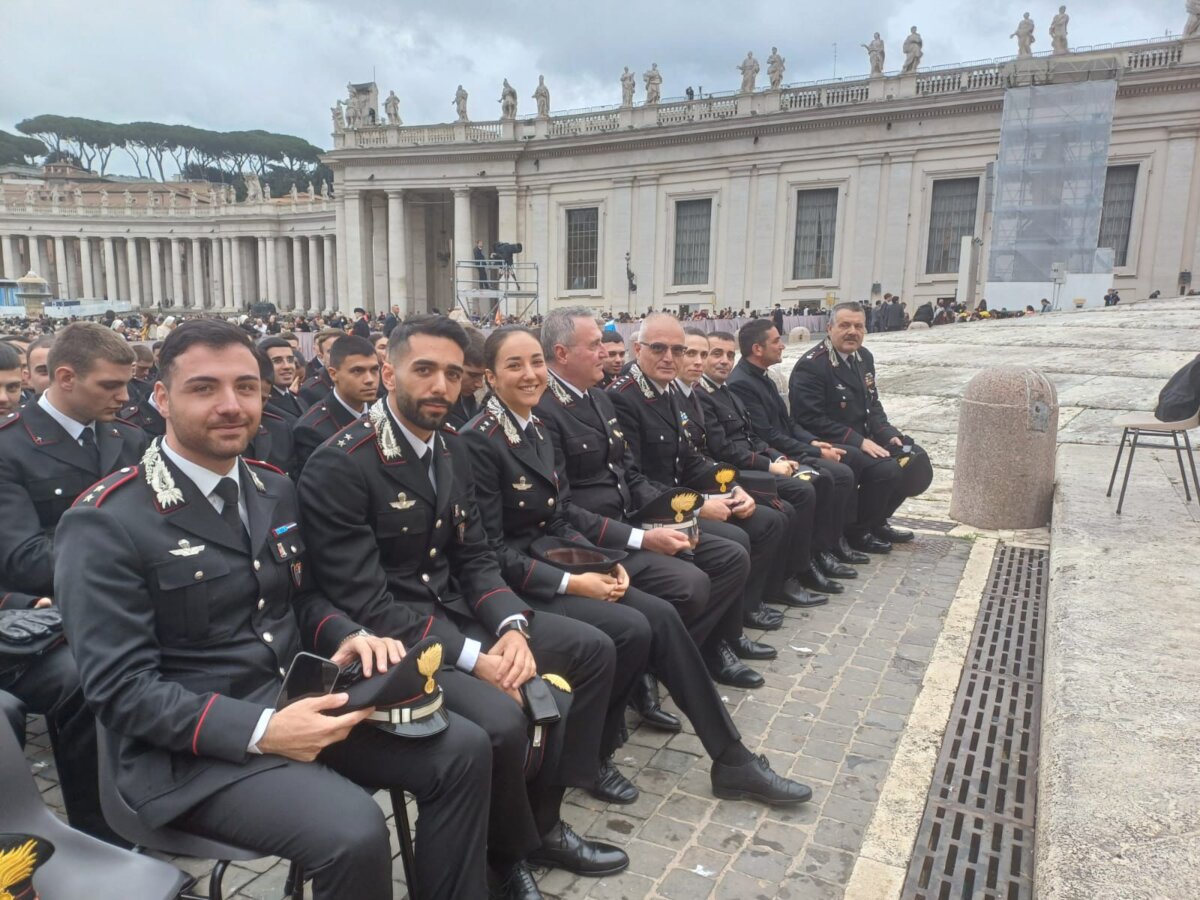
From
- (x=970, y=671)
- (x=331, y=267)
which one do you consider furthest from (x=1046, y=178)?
(x=331, y=267)

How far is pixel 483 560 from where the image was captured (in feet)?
12.3

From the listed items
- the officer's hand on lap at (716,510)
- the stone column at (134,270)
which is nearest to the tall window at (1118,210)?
the officer's hand on lap at (716,510)

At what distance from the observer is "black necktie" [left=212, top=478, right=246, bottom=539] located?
109 inches

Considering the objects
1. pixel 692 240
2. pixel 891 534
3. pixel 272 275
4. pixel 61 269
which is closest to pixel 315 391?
pixel 891 534

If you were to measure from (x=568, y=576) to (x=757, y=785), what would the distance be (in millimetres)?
1262

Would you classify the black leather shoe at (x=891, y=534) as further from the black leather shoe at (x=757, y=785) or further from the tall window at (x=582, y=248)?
the tall window at (x=582, y=248)

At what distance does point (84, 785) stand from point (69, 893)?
4.38 ft

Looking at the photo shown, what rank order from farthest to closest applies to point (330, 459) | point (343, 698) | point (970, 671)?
point (970, 671) < point (330, 459) < point (343, 698)

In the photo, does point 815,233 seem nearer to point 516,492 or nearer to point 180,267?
point 516,492

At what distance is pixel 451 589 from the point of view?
3.70m

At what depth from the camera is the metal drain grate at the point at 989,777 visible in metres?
3.22

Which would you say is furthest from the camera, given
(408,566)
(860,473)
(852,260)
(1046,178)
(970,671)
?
(852,260)

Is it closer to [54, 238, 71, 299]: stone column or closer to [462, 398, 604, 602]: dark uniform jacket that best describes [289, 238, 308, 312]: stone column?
[54, 238, 71, 299]: stone column

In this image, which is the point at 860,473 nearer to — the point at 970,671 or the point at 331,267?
the point at 970,671
